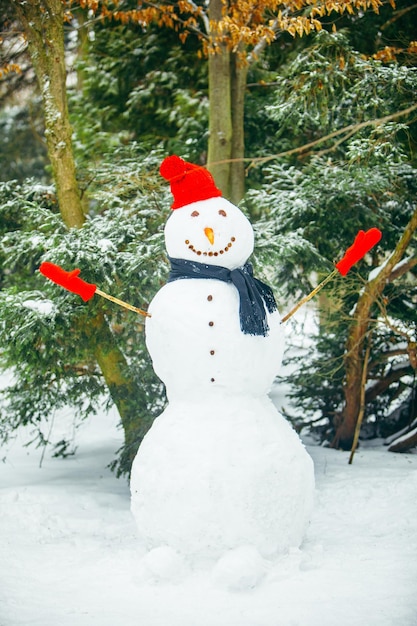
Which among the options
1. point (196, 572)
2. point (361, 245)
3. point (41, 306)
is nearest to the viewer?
point (196, 572)

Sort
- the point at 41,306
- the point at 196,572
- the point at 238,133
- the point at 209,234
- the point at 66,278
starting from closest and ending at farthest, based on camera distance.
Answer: the point at 196,572, the point at 209,234, the point at 66,278, the point at 41,306, the point at 238,133

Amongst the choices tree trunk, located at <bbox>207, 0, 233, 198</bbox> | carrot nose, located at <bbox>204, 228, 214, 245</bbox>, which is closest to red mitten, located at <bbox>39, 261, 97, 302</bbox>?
carrot nose, located at <bbox>204, 228, 214, 245</bbox>

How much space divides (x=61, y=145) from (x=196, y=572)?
438 centimetres

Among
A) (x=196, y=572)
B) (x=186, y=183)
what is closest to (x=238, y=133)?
(x=186, y=183)

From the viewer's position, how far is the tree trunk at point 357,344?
6877 millimetres

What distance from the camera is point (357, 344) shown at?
7.15 metres

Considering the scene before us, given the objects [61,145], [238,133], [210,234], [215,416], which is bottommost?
[215,416]

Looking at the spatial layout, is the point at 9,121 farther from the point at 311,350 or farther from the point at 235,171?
the point at 311,350

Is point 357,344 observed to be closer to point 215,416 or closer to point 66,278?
point 215,416

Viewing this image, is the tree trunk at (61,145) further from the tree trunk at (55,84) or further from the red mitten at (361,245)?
the red mitten at (361,245)

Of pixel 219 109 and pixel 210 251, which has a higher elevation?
pixel 219 109

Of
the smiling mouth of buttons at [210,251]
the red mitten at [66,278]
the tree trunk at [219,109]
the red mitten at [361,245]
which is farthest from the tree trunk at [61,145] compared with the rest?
the red mitten at [361,245]

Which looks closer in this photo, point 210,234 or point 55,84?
point 210,234

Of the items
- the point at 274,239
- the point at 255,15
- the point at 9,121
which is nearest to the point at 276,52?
the point at 255,15
